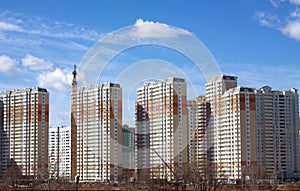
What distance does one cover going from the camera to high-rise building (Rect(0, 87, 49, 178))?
69.8ft

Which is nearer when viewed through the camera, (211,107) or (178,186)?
(178,186)

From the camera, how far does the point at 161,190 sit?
1209 cm

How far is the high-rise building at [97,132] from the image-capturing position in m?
18.3

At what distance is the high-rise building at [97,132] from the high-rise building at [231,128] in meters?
3.41

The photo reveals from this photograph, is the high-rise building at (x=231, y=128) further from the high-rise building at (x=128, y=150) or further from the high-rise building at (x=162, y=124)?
the high-rise building at (x=128, y=150)

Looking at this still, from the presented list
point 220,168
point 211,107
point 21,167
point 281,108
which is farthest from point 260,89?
point 21,167


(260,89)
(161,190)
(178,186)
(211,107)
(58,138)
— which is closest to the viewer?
(161,190)

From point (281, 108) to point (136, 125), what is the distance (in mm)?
6649

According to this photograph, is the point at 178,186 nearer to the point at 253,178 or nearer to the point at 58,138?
the point at 253,178

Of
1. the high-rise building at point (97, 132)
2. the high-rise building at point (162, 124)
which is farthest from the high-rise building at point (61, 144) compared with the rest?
the high-rise building at point (162, 124)

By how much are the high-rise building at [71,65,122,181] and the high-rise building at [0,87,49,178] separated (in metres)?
1.85

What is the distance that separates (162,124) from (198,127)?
5.64ft

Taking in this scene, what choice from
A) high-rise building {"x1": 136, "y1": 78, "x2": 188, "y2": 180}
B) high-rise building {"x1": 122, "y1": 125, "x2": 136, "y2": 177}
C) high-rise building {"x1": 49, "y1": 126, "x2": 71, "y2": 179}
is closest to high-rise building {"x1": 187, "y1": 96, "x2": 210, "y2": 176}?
high-rise building {"x1": 136, "y1": 78, "x2": 188, "y2": 180}

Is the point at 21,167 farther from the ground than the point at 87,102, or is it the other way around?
the point at 87,102
